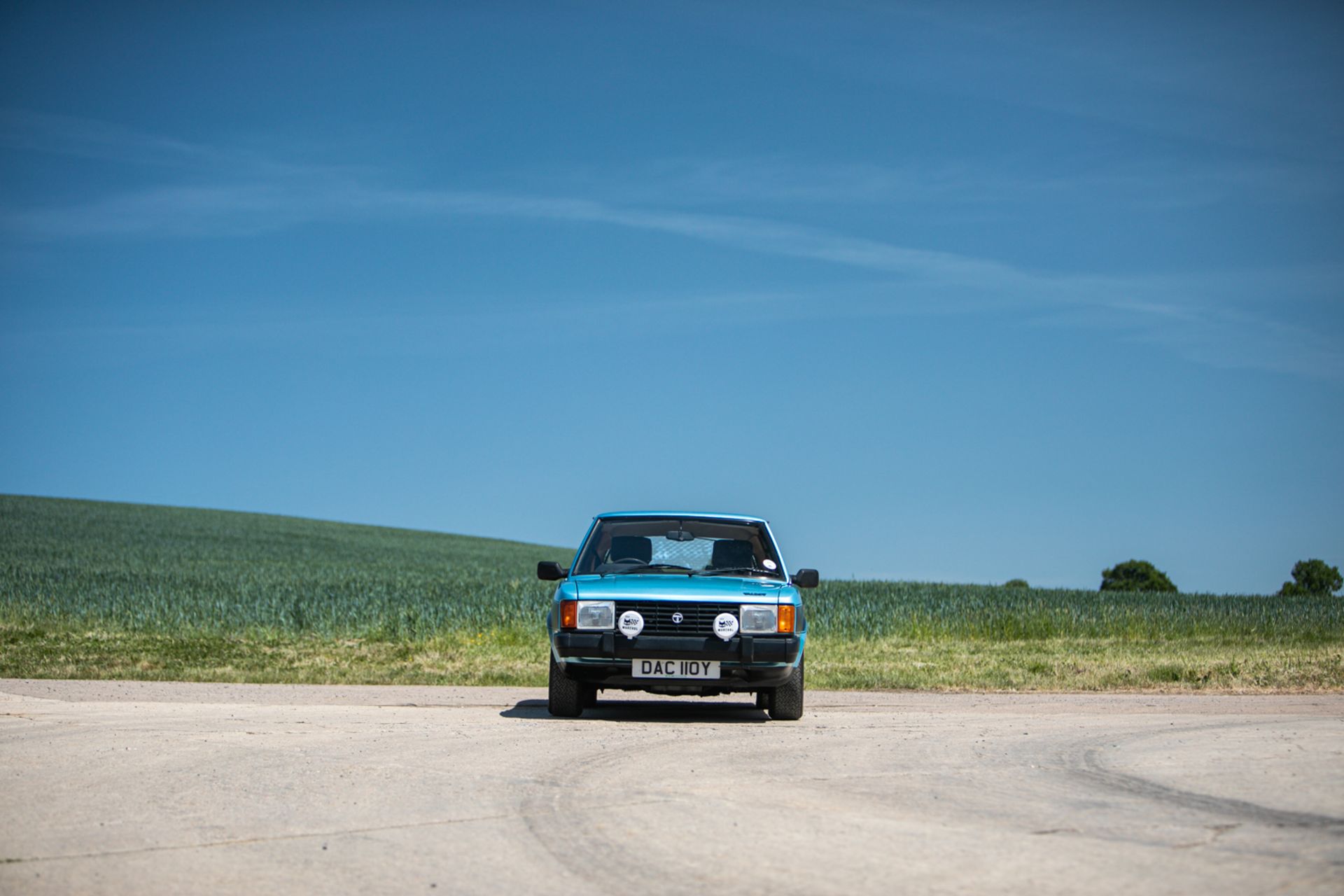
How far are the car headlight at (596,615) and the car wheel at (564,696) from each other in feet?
2.20

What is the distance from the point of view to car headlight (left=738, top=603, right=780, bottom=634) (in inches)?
455

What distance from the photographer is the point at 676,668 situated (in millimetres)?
11508

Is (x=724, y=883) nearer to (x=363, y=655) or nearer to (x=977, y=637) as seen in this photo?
(x=363, y=655)

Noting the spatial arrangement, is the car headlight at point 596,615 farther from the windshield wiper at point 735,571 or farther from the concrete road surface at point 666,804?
the windshield wiper at point 735,571

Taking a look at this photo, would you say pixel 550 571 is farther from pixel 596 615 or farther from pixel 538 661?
pixel 538 661

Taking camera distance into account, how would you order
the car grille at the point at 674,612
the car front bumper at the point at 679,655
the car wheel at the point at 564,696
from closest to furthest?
the car front bumper at the point at 679,655, the car grille at the point at 674,612, the car wheel at the point at 564,696

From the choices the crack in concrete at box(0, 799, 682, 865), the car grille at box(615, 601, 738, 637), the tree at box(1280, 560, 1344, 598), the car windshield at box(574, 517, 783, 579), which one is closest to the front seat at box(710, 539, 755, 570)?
the car windshield at box(574, 517, 783, 579)

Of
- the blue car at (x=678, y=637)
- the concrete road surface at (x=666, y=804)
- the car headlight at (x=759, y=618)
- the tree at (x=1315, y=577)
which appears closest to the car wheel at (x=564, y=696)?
the blue car at (x=678, y=637)

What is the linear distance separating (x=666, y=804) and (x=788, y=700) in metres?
5.19

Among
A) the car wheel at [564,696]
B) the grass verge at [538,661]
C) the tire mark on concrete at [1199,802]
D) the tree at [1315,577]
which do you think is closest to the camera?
the tire mark on concrete at [1199,802]

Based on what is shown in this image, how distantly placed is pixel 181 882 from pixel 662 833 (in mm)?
2074

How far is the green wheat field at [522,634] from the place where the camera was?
18797 mm

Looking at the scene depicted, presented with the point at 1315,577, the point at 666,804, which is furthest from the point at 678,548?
the point at 1315,577

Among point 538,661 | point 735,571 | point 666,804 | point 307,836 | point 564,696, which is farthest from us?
point 538,661
